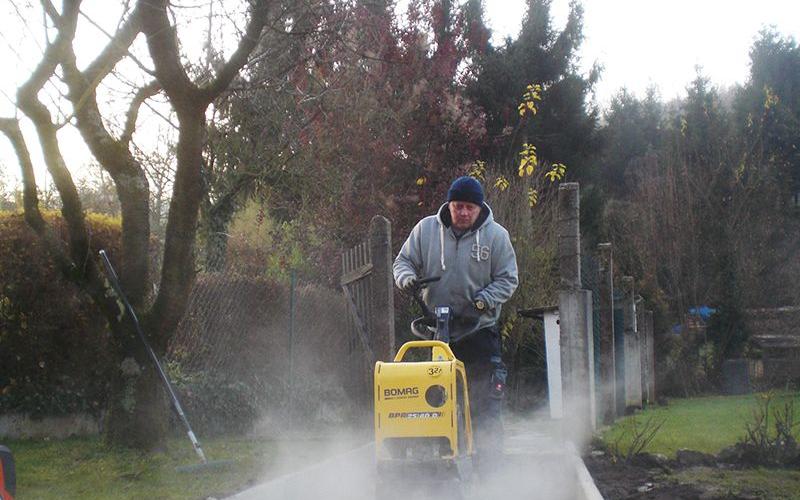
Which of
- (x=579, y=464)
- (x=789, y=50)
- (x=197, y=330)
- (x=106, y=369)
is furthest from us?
(x=789, y=50)

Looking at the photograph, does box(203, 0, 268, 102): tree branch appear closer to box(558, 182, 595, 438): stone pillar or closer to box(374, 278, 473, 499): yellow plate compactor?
box(558, 182, 595, 438): stone pillar

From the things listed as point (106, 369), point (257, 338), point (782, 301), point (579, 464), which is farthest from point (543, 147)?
point (579, 464)

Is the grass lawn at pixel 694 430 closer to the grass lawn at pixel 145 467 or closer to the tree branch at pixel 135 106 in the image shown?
the grass lawn at pixel 145 467

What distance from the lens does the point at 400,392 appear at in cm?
572

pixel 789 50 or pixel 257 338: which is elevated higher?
pixel 789 50

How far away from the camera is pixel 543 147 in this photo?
2866cm

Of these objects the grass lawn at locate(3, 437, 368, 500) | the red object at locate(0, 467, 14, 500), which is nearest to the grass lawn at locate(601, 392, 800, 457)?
the grass lawn at locate(3, 437, 368, 500)

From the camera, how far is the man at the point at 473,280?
6848 mm

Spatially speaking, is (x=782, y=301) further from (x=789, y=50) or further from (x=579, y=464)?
(x=579, y=464)

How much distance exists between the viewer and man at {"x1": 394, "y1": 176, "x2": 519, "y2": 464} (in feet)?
22.5

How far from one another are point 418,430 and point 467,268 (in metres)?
1.59

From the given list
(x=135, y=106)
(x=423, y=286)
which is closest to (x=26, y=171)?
(x=135, y=106)

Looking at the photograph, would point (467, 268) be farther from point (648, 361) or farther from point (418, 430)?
point (648, 361)

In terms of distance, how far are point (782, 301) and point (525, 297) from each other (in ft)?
51.0
